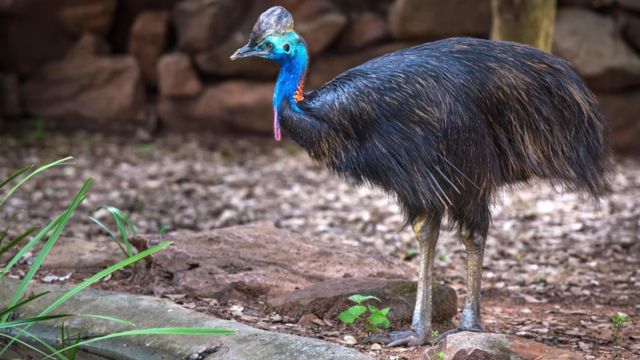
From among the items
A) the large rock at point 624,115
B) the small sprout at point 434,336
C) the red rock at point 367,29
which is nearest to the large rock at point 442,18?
the red rock at point 367,29

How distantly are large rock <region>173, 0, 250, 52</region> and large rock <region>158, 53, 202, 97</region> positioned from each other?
0.16 m

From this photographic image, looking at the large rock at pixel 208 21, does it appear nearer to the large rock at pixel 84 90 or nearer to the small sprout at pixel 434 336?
the large rock at pixel 84 90

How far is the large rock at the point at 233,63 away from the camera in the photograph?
9109 mm

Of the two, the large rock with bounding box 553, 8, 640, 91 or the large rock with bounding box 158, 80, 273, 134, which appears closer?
the large rock with bounding box 553, 8, 640, 91

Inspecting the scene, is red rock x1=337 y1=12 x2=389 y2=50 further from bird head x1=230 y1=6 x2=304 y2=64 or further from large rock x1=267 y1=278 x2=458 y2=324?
bird head x1=230 y1=6 x2=304 y2=64

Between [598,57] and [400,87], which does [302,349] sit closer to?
[400,87]

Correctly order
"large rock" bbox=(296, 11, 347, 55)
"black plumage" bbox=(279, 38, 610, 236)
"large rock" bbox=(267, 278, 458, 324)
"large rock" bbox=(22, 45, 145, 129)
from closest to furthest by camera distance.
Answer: "black plumage" bbox=(279, 38, 610, 236) → "large rock" bbox=(267, 278, 458, 324) → "large rock" bbox=(296, 11, 347, 55) → "large rock" bbox=(22, 45, 145, 129)

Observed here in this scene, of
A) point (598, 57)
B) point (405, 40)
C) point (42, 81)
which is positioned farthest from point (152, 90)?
point (598, 57)

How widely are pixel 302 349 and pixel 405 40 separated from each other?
598cm

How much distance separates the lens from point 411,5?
878 centimetres

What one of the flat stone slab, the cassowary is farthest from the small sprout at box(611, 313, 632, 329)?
the flat stone slab

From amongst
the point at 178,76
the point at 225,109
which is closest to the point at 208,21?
the point at 178,76

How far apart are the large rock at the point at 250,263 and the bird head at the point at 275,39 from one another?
1.17m

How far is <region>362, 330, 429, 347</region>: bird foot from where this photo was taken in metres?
3.86
